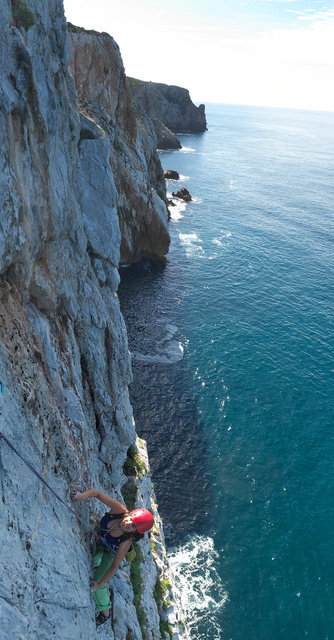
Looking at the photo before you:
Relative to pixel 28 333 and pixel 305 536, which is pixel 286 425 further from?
pixel 28 333

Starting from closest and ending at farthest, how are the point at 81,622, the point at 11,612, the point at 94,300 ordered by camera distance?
1. the point at 11,612
2. the point at 81,622
3. the point at 94,300

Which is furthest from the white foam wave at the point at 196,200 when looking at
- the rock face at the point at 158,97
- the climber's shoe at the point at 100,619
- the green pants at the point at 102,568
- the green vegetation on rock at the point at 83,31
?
the rock face at the point at 158,97

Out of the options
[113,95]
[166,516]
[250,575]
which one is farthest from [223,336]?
[113,95]

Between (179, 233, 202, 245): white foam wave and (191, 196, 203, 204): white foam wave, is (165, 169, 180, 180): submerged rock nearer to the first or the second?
(191, 196, 203, 204): white foam wave

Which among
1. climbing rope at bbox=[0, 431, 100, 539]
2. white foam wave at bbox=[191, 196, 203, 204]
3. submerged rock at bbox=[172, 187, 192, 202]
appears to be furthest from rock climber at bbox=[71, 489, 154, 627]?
submerged rock at bbox=[172, 187, 192, 202]

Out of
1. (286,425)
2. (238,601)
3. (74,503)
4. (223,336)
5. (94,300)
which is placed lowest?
(238,601)

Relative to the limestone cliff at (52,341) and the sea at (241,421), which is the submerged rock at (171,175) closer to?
the sea at (241,421)
